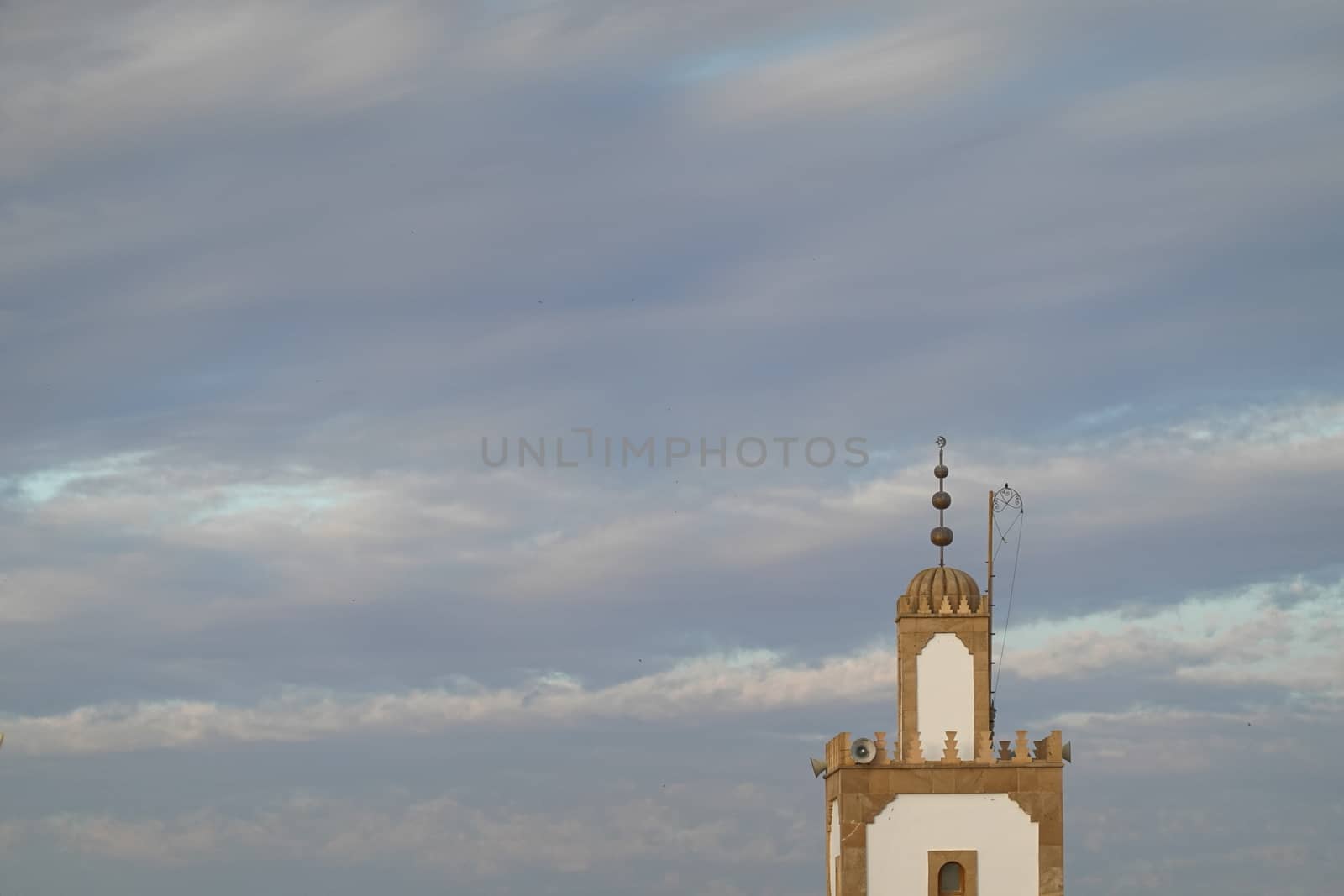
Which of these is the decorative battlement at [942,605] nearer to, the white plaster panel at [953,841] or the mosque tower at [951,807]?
the mosque tower at [951,807]

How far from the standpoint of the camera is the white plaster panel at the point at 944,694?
61500 mm

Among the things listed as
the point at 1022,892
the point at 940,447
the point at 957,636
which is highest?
Result: the point at 940,447

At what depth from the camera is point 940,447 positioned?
6519 centimetres

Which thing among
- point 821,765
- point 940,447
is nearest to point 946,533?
point 940,447

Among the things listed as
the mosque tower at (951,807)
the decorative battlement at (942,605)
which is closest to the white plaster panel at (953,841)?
the mosque tower at (951,807)

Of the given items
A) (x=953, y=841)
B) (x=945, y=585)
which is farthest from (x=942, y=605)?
(x=953, y=841)

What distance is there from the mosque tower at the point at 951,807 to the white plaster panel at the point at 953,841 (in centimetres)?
3

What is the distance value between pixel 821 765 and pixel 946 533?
29.3ft

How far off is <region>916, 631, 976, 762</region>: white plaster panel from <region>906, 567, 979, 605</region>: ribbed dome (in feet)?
4.64

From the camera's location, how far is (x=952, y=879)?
59719 mm

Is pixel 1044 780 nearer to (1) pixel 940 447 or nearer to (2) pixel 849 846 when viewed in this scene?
(2) pixel 849 846

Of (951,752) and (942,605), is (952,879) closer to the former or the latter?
(951,752)

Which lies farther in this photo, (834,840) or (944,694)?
(834,840)

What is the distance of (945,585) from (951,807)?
7.52 metres
